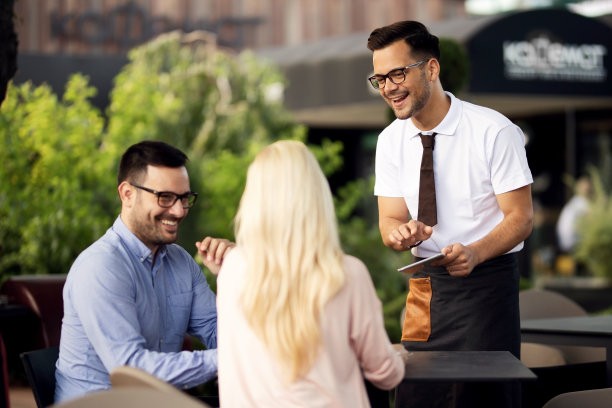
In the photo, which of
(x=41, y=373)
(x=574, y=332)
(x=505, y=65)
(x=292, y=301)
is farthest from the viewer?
(x=505, y=65)

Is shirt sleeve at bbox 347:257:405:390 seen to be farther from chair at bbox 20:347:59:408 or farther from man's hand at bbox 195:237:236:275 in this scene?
chair at bbox 20:347:59:408

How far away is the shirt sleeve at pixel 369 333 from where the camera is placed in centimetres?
257

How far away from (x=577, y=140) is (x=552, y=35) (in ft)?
11.2

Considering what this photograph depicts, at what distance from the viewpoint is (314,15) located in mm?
16016

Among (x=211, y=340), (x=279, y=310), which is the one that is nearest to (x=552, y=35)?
(x=211, y=340)

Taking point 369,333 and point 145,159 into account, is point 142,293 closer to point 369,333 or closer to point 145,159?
point 145,159

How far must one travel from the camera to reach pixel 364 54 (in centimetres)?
1150

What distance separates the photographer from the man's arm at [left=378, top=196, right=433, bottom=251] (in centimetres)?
338

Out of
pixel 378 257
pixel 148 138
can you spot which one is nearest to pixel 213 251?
pixel 148 138

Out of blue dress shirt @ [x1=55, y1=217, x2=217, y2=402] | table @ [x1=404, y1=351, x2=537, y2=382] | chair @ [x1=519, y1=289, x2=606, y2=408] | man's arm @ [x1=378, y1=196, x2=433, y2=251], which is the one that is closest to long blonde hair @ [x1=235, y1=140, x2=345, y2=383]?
table @ [x1=404, y1=351, x2=537, y2=382]

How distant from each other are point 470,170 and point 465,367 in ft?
3.24

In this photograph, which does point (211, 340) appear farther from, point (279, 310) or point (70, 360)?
point (279, 310)

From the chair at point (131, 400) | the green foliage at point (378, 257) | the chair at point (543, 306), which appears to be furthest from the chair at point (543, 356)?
the green foliage at point (378, 257)

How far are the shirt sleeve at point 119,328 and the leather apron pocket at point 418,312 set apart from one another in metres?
1.04
